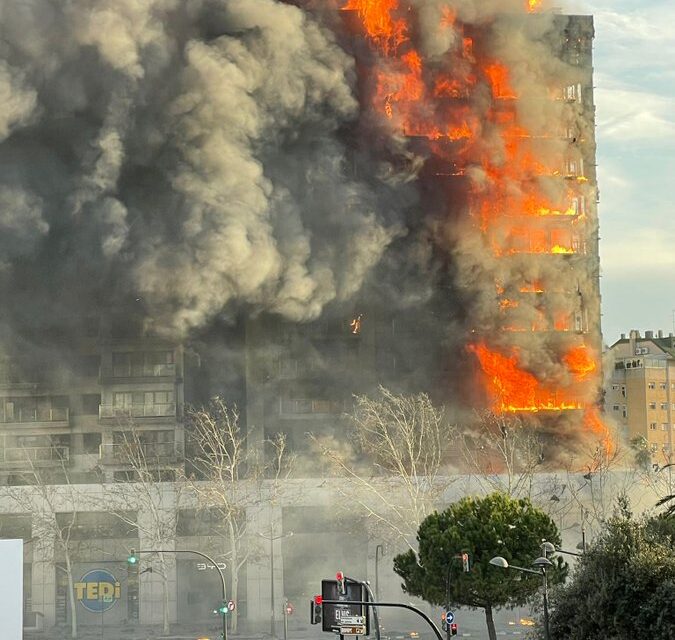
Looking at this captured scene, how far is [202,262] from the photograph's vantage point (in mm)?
91125

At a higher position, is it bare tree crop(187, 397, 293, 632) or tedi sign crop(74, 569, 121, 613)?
bare tree crop(187, 397, 293, 632)

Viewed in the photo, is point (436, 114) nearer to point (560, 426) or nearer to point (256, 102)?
point (256, 102)

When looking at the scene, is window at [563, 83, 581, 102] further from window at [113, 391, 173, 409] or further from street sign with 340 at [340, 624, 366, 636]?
street sign with 340 at [340, 624, 366, 636]

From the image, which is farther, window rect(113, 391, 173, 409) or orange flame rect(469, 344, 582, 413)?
orange flame rect(469, 344, 582, 413)

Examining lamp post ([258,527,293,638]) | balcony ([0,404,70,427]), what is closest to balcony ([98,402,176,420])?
balcony ([0,404,70,427])

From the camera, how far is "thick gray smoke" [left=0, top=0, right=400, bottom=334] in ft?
300

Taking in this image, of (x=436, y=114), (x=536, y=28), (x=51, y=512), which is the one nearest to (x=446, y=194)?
(x=436, y=114)

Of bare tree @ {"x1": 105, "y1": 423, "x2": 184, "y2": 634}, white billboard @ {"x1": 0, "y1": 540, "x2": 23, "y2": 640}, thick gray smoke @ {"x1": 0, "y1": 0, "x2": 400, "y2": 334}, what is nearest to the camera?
white billboard @ {"x1": 0, "y1": 540, "x2": 23, "y2": 640}

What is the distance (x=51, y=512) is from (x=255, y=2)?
119 ft

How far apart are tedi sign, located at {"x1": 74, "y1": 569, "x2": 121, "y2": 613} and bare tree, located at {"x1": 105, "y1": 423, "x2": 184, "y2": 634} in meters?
3.58

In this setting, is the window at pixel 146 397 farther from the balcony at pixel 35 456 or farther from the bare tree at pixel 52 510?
the bare tree at pixel 52 510

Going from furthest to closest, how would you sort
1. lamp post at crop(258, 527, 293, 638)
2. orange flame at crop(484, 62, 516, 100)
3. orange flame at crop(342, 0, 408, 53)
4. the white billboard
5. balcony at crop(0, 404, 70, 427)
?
orange flame at crop(484, 62, 516, 100) < orange flame at crop(342, 0, 408, 53) < balcony at crop(0, 404, 70, 427) < lamp post at crop(258, 527, 293, 638) < the white billboard

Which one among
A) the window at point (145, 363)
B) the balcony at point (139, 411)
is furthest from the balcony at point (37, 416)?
the window at point (145, 363)

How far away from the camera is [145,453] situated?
9288 centimetres
